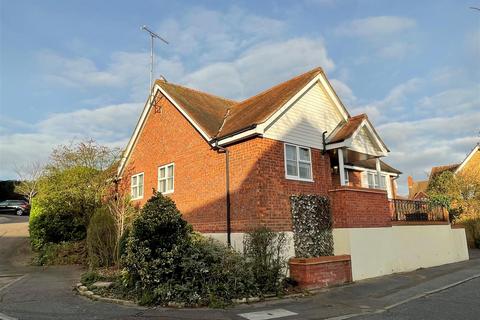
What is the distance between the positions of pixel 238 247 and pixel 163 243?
11.8 feet

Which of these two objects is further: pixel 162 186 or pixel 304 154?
pixel 162 186

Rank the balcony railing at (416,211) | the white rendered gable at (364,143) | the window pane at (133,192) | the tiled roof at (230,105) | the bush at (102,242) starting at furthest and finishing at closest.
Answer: the window pane at (133,192)
the balcony railing at (416,211)
the white rendered gable at (364,143)
the bush at (102,242)
the tiled roof at (230,105)

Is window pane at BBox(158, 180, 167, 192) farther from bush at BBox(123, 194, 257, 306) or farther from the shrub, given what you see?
bush at BBox(123, 194, 257, 306)

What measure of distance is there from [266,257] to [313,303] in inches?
79.7

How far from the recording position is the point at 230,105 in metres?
19.9

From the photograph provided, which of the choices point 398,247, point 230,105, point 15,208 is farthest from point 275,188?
point 15,208

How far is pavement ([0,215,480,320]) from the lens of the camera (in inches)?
333

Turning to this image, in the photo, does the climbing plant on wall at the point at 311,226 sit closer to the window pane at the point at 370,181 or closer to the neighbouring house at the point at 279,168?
the neighbouring house at the point at 279,168

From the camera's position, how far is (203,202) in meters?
15.0

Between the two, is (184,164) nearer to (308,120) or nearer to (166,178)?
(166,178)

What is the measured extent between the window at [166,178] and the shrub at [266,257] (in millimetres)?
6167

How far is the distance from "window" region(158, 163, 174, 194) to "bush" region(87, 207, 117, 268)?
286 centimetres

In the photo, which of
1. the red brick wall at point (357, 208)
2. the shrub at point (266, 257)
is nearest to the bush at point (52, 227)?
the shrub at point (266, 257)

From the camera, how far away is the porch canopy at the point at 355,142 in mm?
14773
